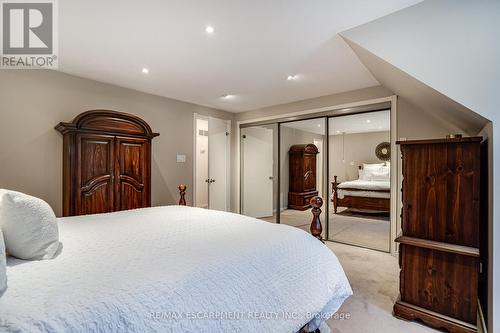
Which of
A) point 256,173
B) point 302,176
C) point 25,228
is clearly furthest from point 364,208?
point 25,228

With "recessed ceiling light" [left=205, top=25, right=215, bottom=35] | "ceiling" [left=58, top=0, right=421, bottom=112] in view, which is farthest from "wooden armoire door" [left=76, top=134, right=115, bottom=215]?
"recessed ceiling light" [left=205, top=25, right=215, bottom=35]

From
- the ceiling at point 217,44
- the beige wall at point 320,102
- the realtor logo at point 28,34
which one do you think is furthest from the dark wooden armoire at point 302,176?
the realtor logo at point 28,34

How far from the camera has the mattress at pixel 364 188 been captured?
3533mm

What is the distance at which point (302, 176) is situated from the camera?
4777 mm

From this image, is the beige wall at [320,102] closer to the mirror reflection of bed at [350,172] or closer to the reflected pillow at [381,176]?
the mirror reflection of bed at [350,172]

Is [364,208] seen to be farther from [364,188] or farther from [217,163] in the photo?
[217,163]

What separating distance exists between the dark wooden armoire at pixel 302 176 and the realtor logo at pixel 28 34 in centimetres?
377

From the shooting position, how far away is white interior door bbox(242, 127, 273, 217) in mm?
5184

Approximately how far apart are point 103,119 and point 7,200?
2.09 metres

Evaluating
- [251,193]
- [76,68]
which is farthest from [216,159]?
[76,68]

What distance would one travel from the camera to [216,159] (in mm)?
4973

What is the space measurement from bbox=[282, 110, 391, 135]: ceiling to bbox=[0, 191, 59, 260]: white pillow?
3778 millimetres

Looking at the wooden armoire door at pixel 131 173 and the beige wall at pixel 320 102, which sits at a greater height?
the beige wall at pixel 320 102

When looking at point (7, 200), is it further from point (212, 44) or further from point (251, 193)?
point (251, 193)
